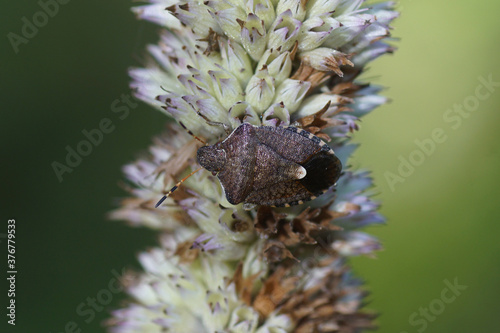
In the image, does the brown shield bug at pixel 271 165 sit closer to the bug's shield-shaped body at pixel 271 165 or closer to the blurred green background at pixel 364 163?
the bug's shield-shaped body at pixel 271 165

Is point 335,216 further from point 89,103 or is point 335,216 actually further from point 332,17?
point 89,103

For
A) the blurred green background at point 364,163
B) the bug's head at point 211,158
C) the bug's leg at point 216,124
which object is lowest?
the blurred green background at point 364,163

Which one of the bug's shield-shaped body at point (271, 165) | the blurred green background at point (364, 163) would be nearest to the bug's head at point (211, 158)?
the bug's shield-shaped body at point (271, 165)

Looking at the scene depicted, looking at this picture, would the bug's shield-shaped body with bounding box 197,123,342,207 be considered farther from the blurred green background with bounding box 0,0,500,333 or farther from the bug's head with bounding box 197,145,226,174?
the blurred green background with bounding box 0,0,500,333

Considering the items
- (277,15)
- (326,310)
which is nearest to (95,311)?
(326,310)

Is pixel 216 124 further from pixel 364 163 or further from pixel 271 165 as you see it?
pixel 364 163

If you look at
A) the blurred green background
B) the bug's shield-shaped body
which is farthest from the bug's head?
the blurred green background

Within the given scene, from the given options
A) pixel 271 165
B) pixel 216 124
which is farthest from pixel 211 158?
pixel 271 165
